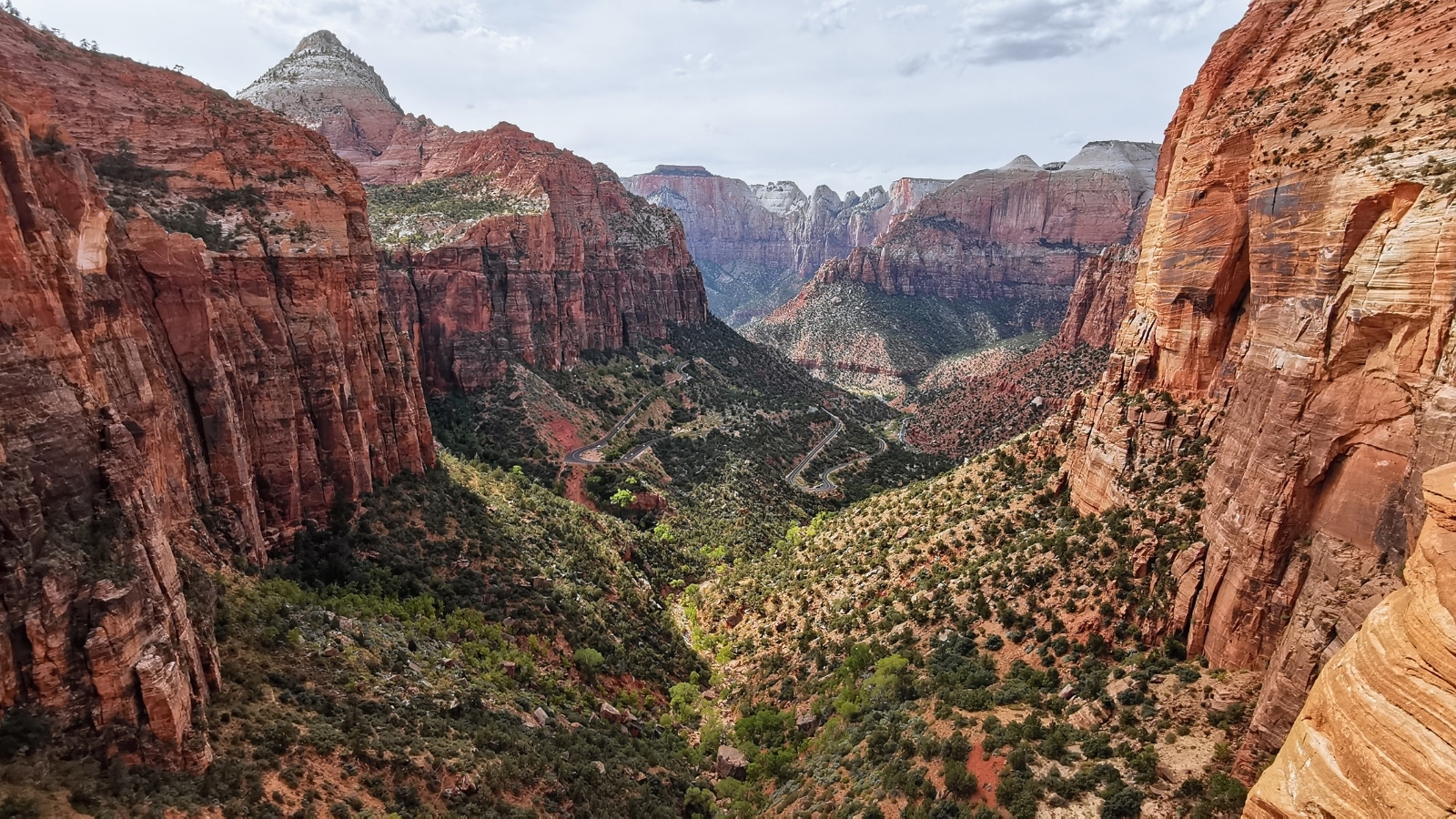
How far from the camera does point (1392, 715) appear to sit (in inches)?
449

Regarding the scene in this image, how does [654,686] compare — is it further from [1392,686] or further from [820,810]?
[1392,686]

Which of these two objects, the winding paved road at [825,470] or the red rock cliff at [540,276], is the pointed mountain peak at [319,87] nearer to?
the red rock cliff at [540,276]

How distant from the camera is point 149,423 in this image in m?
28.8

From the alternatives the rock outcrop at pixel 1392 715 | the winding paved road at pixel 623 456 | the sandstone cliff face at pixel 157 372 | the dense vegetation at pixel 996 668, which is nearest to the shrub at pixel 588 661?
the dense vegetation at pixel 996 668

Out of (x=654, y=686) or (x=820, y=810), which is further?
(x=654, y=686)

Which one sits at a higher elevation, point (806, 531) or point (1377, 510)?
point (1377, 510)

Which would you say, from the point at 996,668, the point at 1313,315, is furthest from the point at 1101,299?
the point at 1313,315

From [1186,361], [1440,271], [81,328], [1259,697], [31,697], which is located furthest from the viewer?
[1186,361]

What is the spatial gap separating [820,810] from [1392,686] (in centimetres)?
2406

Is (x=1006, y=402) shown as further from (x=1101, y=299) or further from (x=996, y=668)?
(x=996, y=668)

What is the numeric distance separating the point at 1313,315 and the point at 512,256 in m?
95.9

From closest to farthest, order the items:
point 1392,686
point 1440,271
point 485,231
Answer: point 1392,686 < point 1440,271 < point 485,231

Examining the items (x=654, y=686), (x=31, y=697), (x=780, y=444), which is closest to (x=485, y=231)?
(x=780, y=444)

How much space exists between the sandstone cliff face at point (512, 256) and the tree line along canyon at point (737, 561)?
32699 millimetres
